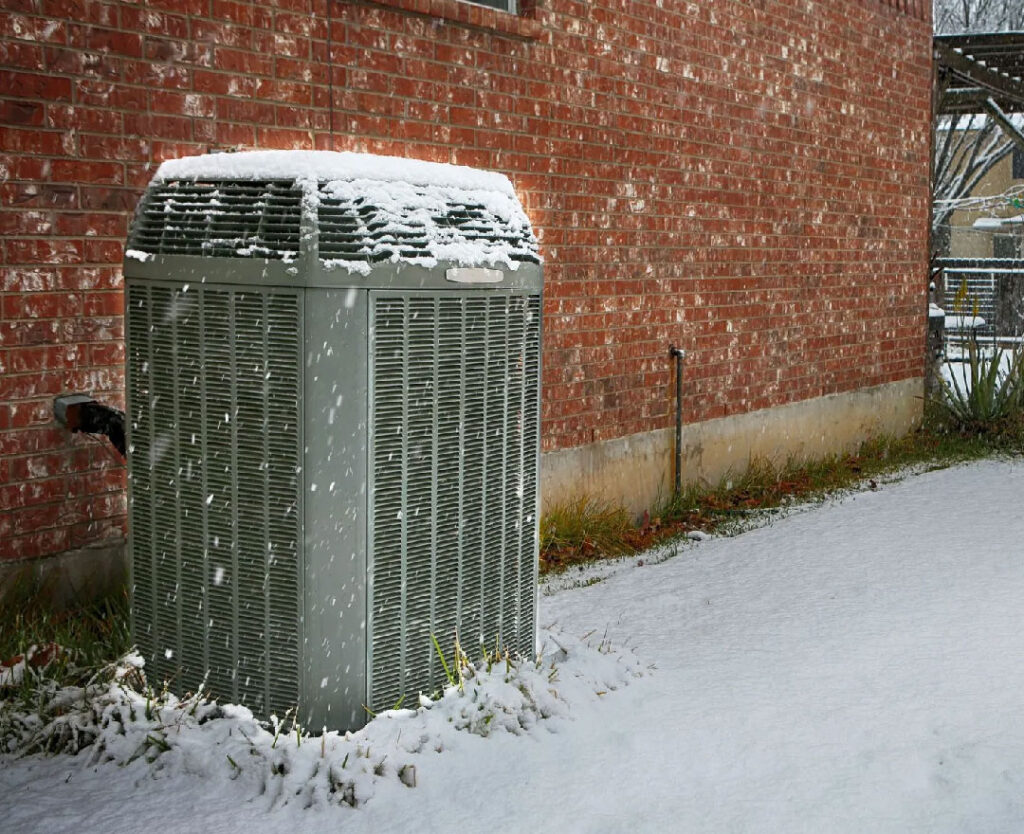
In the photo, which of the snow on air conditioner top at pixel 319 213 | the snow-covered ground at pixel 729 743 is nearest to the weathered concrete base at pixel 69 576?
the snow-covered ground at pixel 729 743

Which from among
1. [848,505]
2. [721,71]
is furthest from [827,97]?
[848,505]

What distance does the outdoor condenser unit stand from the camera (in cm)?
380

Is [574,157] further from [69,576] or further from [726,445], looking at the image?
[69,576]

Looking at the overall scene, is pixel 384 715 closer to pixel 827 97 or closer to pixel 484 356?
pixel 484 356

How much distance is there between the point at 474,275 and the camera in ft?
13.5

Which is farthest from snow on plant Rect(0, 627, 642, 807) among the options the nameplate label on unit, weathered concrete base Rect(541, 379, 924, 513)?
weathered concrete base Rect(541, 379, 924, 513)

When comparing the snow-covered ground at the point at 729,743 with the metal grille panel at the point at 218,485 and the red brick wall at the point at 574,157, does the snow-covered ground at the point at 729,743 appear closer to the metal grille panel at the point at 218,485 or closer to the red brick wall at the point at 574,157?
the metal grille panel at the point at 218,485

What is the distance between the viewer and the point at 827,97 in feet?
33.6

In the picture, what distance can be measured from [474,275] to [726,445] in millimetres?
5313

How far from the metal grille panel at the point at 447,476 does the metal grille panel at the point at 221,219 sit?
0.36 m

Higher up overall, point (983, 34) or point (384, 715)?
point (983, 34)

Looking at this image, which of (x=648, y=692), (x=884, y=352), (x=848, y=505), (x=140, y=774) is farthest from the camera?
(x=884, y=352)

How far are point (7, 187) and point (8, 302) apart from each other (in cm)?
40

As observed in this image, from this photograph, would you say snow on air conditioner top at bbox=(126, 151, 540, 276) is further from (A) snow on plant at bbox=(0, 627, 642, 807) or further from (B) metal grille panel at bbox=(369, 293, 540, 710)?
(A) snow on plant at bbox=(0, 627, 642, 807)
